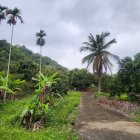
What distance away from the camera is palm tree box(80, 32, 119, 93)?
3494cm

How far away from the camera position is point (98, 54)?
35750 mm

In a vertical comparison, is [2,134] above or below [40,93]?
below

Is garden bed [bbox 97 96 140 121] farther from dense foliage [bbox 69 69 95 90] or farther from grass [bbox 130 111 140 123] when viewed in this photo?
dense foliage [bbox 69 69 95 90]

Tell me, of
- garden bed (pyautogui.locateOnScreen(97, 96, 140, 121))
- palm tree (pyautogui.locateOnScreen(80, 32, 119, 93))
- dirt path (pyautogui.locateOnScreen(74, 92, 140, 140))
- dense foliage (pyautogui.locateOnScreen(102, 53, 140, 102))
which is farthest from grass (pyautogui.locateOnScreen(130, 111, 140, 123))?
palm tree (pyautogui.locateOnScreen(80, 32, 119, 93))

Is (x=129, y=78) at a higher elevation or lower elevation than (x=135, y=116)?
higher

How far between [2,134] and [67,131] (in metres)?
3.42

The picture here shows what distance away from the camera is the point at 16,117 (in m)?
15.3

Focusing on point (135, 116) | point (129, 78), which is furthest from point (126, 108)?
point (129, 78)

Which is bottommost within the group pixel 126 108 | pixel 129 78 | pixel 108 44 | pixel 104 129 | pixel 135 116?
pixel 104 129

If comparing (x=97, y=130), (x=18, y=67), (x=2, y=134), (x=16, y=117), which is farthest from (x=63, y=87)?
(x=2, y=134)

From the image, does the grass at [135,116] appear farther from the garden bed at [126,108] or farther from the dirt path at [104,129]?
the dirt path at [104,129]

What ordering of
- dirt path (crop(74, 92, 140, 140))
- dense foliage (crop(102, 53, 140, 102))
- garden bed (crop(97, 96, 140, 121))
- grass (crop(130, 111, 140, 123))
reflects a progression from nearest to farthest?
dirt path (crop(74, 92, 140, 140)), grass (crop(130, 111, 140, 123)), garden bed (crop(97, 96, 140, 121)), dense foliage (crop(102, 53, 140, 102))

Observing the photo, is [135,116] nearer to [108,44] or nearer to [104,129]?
[104,129]

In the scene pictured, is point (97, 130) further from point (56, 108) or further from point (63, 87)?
point (63, 87)
